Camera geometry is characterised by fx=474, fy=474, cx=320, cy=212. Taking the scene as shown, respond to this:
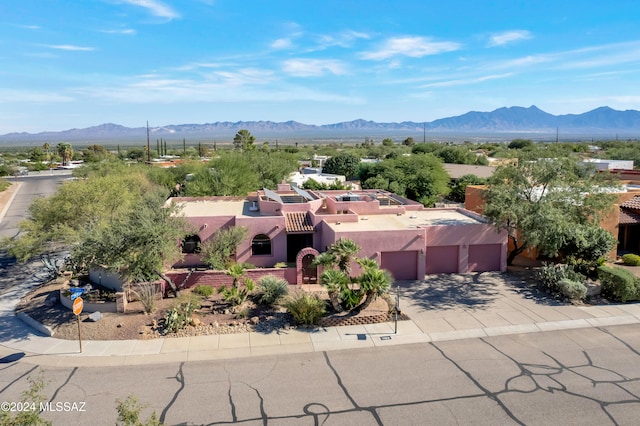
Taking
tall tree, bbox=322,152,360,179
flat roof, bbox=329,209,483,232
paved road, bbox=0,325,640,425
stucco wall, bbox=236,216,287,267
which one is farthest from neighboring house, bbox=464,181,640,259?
tall tree, bbox=322,152,360,179

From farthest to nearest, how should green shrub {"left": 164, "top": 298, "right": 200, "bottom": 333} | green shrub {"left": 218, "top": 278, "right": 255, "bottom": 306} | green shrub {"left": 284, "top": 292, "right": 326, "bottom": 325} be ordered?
1. green shrub {"left": 218, "top": 278, "right": 255, "bottom": 306}
2. green shrub {"left": 284, "top": 292, "right": 326, "bottom": 325}
3. green shrub {"left": 164, "top": 298, "right": 200, "bottom": 333}

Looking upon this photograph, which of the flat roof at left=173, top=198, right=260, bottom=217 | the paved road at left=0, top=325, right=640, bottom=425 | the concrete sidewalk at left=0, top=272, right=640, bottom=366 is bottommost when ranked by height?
the paved road at left=0, top=325, right=640, bottom=425

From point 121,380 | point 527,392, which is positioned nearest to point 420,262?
point 527,392

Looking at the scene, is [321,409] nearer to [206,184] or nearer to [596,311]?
[596,311]

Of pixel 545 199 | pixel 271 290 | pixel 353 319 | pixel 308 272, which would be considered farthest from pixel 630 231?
pixel 271 290

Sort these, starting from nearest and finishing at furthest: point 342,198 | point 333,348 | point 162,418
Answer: point 162,418 < point 333,348 < point 342,198

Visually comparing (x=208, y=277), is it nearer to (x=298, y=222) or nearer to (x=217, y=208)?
(x=298, y=222)

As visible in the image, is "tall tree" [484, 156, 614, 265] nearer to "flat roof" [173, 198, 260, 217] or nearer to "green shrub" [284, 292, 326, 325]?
"green shrub" [284, 292, 326, 325]
